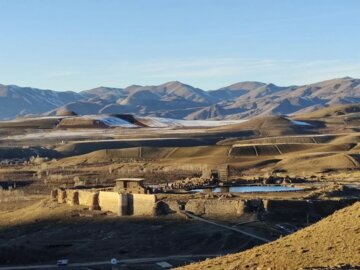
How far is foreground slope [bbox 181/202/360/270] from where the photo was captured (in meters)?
24.5

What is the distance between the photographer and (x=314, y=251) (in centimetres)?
2616

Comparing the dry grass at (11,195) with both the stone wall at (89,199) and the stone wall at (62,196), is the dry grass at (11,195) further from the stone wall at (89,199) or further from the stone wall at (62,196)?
the stone wall at (89,199)

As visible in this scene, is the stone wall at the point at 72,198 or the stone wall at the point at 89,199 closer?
the stone wall at the point at 89,199

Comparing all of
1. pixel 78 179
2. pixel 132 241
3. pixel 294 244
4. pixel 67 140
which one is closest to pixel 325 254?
pixel 294 244

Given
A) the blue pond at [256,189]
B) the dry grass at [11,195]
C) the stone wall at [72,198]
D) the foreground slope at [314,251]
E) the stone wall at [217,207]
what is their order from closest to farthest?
1. the foreground slope at [314,251]
2. the stone wall at [217,207]
3. the stone wall at [72,198]
4. the blue pond at [256,189]
5. the dry grass at [11,195]

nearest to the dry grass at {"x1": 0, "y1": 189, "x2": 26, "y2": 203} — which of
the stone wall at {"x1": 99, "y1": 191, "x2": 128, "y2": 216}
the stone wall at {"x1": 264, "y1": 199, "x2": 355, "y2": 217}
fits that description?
the stone wall at {"x1": 99, "y1": 191, "x2": 128, "y2": 216}

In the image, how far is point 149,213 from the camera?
53688mm

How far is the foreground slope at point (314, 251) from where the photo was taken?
80.2 ft

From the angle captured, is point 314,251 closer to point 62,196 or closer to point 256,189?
point 256,189

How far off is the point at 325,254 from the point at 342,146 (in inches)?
3445

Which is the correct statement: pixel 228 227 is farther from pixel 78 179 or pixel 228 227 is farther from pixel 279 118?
pixel 279 118

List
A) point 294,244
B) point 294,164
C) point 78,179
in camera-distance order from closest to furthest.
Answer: point 294,244 → point 78,179 → point 294,164

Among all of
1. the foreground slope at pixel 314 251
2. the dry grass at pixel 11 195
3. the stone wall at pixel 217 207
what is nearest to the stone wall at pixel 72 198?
the stone wall at pixel 217 207

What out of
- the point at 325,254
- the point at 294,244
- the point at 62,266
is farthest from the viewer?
the point at 62,266
